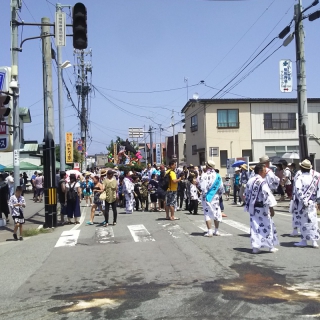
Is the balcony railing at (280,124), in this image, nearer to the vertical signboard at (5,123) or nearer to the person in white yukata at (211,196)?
the vertical signboard at (5,123)

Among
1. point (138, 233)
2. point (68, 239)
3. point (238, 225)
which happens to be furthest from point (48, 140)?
point (238, 225)

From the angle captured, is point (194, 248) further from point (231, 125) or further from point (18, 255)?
point (231, 125)

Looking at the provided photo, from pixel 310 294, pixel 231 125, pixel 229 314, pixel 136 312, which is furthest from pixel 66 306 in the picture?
pixel 231 125

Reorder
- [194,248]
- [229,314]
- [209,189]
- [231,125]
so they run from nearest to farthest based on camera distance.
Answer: [229,314] → [194,248] → [209,189] → [231,125]

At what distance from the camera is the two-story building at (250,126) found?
38.4 meters

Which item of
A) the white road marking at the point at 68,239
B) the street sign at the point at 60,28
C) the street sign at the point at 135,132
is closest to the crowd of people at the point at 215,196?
the white road marking at the point at 68,239

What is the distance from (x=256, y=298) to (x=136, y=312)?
159 cm

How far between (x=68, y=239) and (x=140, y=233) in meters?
1.89

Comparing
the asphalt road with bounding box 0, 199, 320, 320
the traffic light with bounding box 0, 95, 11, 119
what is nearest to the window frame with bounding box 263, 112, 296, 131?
the asphalt road with bounding box 0, 199, 320, 320

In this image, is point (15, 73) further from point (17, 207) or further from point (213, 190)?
point (213, 190)

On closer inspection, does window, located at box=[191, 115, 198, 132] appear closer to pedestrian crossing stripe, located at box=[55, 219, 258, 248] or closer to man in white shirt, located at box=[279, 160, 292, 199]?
man in white shirt, located at box=[279, 160, 292, 199]

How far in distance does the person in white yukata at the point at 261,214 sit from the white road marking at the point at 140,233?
3114 millimetres

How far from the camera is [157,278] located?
23.6 ft

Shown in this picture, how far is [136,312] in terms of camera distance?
5.50 metres
